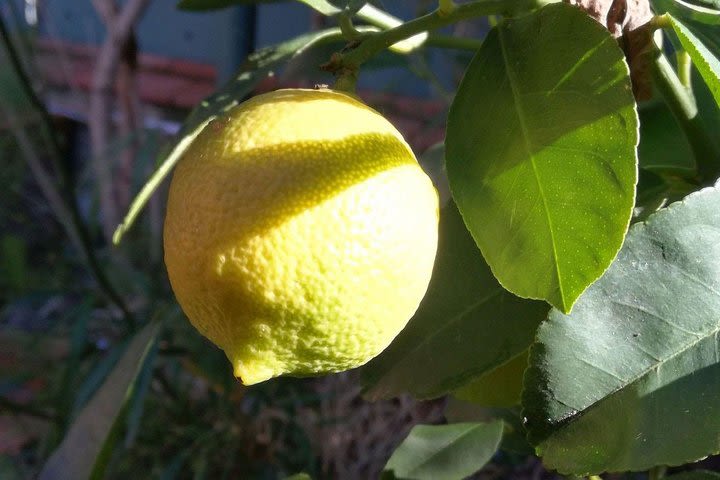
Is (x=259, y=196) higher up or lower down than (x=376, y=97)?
higher up

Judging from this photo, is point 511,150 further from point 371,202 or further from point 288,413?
point 288,413

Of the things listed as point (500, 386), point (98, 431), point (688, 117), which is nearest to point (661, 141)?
point (688, 117)

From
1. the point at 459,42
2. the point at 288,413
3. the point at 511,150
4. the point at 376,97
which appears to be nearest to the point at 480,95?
the point at 511,150

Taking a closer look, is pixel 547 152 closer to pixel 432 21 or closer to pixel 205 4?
pixel 432 21

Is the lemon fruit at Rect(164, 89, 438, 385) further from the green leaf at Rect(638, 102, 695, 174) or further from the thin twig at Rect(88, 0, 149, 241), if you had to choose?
the thin twig at Rect(88, 0, 149, 241)

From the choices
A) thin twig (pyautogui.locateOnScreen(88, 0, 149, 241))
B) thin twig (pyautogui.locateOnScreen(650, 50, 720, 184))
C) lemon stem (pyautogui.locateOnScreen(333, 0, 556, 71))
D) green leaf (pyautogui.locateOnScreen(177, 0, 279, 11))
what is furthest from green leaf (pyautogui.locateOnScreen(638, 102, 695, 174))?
thin twig (pyautogui.locateOnScreen(88, 0, 149, 241))

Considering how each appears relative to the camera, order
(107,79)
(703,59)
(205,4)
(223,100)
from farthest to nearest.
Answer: (107,79), (205,4), (223,100), (703,59)
